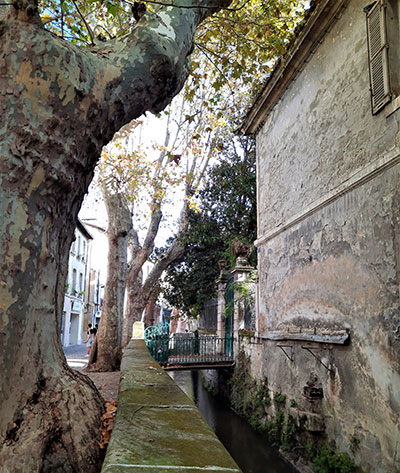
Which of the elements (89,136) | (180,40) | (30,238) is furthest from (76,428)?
(180,40)

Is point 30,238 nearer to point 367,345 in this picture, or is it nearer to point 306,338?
point 367,345

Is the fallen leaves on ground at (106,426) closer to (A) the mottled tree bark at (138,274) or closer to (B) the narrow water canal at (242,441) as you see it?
(B) the narrow water canal at (242,441)

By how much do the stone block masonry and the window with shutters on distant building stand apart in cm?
522

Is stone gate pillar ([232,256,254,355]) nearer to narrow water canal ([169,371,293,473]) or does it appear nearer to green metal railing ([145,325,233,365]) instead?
green metal railing ([145,325,233,365])

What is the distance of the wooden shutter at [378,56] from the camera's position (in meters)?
5.86

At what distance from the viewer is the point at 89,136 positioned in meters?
2.85

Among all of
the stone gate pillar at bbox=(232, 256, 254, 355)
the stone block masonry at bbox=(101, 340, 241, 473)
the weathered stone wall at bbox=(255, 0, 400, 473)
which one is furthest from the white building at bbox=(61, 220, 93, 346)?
the stone block masonry at bbox=(101, 340, 241, 473)

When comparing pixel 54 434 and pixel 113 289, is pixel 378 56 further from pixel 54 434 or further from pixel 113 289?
pixel 113 289

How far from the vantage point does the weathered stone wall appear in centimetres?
552

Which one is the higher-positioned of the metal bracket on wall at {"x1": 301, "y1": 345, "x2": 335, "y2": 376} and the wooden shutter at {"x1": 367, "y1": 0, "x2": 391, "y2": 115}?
the wooden shutter at {"x1": 367, "y1": 0, "x2": 391, "y2": 115}

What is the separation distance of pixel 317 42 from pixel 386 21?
7.56ft

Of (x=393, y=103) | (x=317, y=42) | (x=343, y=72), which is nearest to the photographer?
(x=393, y=103)

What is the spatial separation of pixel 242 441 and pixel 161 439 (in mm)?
8490

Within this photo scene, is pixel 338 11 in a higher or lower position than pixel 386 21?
higher
